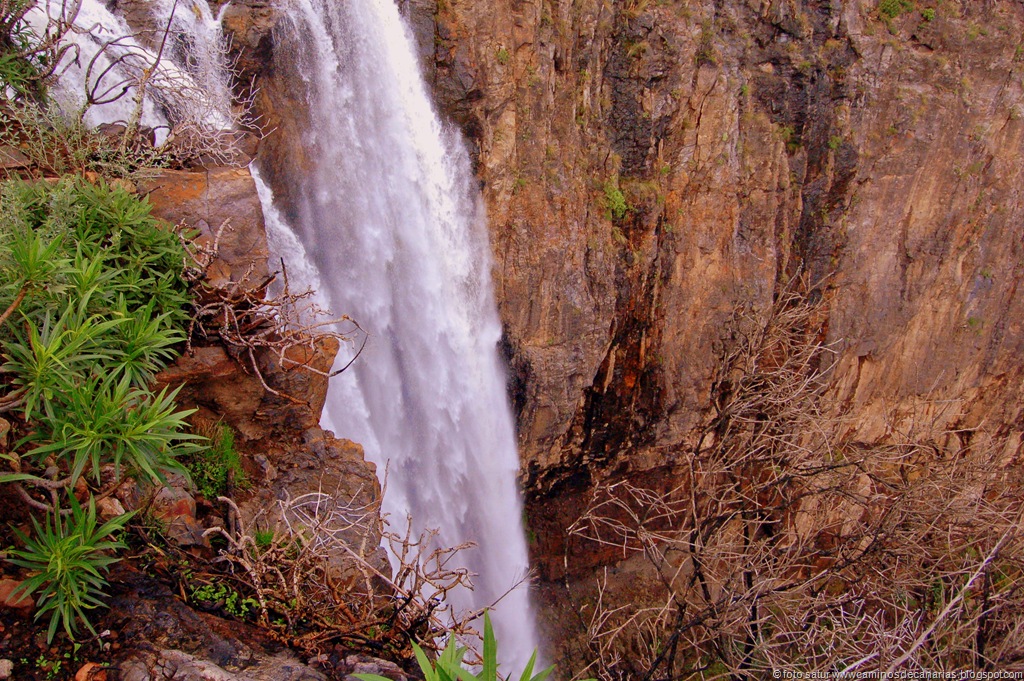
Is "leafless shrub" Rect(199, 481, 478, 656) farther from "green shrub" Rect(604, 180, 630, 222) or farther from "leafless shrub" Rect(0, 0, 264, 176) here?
"green shrub" Rect(604, 180, 630, 222)

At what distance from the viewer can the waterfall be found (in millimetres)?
7555

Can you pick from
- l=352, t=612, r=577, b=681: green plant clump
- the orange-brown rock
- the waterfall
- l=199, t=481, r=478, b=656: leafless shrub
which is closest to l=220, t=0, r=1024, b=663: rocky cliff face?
the waterfall

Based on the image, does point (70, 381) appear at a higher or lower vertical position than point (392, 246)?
higher

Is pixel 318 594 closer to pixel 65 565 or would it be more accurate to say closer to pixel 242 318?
Result: pixel 65 565

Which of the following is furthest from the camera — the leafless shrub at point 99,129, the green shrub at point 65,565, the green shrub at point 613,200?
the green shrub at point 613,200

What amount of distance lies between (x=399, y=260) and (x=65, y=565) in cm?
598

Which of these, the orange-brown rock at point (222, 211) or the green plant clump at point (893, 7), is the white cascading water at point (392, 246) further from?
the green plant clump at point (893, 7)

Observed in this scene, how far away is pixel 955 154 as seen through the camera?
12.9 m

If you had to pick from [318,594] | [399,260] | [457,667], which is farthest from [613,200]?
[457,667]

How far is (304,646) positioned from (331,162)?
5.94 metres

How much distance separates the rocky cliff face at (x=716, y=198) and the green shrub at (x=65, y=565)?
7.19 m

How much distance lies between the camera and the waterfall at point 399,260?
7.55 meters

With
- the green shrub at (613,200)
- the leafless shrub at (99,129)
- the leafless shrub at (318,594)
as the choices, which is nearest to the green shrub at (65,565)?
the leafless shrub at (318,594)

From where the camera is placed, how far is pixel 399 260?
8250 millimetres
